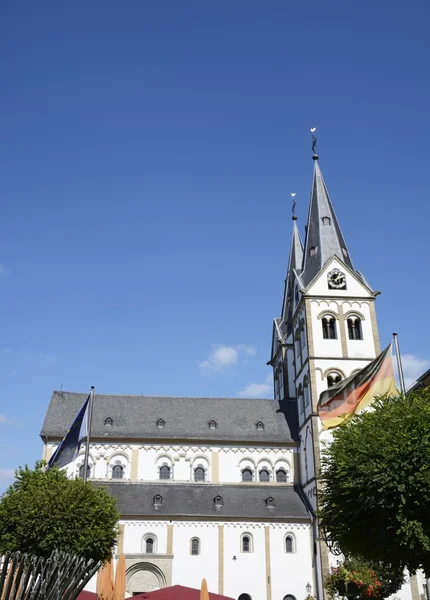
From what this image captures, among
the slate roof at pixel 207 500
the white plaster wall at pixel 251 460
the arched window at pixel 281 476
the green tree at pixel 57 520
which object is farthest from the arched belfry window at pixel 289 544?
the green tree at pixel 57 520

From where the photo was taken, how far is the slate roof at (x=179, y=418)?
4938 cm

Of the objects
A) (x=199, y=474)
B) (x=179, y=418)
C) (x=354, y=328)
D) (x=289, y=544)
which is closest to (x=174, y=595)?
(x=289, y=544)

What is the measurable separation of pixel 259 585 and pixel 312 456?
9415mm

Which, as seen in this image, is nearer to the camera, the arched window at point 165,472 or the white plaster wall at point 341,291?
the arched window at point 165,472

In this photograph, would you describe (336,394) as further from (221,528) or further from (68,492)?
(221,528)

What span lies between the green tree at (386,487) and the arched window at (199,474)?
2561 cm

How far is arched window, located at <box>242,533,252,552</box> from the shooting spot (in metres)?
43.6

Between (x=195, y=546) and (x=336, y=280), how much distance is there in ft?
75.8

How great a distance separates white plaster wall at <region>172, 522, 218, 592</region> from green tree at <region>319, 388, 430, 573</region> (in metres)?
21.3

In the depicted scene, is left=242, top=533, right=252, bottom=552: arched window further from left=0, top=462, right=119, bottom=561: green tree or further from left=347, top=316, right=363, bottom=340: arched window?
left=347, top=316, right=363, bottom=340: arched window

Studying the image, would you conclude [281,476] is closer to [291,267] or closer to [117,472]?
[117,472]

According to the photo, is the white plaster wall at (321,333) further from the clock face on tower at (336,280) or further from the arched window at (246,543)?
the arched window at (246,543)

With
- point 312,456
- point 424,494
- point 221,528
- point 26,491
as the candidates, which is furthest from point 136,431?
point 424,494

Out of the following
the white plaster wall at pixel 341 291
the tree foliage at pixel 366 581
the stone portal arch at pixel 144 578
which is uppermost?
the white plaster wall at pixel 341 291
